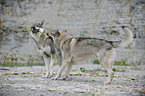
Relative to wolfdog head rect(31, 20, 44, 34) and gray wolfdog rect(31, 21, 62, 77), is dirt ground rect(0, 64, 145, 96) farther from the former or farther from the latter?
wolfdog head rect(31, 20, 44, 34)

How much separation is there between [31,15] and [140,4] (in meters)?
8.25

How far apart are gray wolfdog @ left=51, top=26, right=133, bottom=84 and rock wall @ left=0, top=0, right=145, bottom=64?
729 centimetres

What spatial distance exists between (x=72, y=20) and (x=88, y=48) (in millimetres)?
8291

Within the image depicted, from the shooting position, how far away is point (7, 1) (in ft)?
45.6

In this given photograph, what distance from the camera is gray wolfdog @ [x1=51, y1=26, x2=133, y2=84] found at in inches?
203

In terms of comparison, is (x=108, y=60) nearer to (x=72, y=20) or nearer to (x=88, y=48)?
(x=88, y=48)

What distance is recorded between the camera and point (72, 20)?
1347cm

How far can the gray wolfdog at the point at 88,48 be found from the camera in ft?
16.9

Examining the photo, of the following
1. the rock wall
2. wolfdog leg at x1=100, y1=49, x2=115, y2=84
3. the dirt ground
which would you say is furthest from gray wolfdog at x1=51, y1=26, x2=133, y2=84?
the rock wall

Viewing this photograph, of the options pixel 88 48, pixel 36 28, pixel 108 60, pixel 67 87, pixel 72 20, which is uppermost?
pixel 72 20

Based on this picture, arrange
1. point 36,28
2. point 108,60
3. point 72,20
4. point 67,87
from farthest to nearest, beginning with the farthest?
1. point 72,20
2. point 36,28
3. point 108,60
4. point 67,87

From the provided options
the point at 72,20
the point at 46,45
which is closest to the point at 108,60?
the point at 46,45

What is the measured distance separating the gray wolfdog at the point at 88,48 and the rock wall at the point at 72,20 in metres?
7.29

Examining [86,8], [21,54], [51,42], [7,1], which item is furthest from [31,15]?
[51,42]
